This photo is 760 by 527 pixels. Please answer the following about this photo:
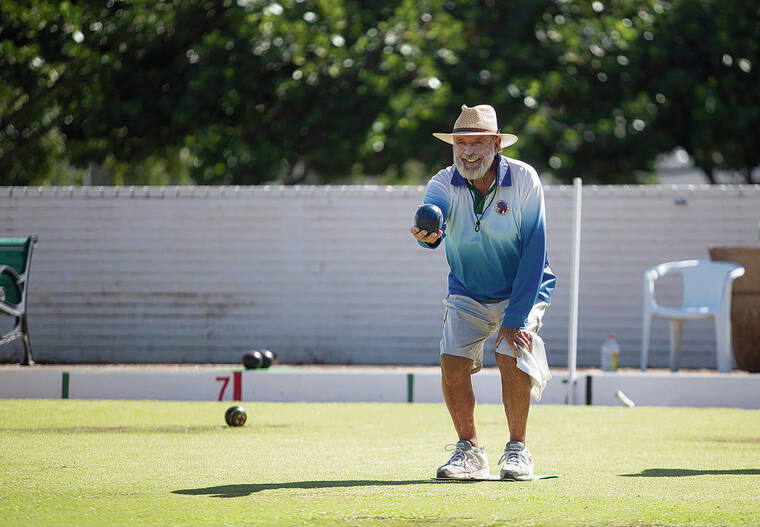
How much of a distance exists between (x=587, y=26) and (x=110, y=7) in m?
6.10

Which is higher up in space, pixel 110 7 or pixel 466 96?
pixel 110 7

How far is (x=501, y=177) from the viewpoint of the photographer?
473 cm

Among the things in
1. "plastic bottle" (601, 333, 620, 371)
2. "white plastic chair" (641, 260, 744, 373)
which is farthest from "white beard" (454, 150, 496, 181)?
"white plastic chair" (641, 260, 744, 373)

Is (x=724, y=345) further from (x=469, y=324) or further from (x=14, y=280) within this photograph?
(x=14, y=280)

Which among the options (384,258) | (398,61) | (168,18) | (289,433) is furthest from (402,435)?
(168,18)

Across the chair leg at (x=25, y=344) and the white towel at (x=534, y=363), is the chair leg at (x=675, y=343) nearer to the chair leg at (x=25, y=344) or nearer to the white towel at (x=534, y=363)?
the chair leg at (x=25, y=344)

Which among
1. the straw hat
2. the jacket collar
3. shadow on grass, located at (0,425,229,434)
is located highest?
the straw hat

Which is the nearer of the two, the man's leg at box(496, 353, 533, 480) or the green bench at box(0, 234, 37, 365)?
the man's leg at box(496, 353, 533, 480)

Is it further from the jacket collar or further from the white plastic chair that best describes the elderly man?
the white plastic chair

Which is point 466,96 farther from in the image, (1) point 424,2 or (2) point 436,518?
(2) point 436,518

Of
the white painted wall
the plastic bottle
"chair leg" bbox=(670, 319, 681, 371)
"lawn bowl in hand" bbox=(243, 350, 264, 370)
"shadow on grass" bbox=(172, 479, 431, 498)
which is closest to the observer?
"shadow on grass" bbox=(172, 479, 431, 498)

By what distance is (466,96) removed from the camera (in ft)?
49.2

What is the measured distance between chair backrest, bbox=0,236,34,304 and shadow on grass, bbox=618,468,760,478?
6.37 metres

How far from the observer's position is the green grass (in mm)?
3787
